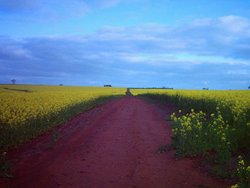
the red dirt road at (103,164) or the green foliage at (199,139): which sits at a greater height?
the green foliage at (199,139)

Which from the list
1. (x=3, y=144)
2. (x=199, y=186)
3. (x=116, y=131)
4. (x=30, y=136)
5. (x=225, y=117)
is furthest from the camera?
(x=116, y=131)

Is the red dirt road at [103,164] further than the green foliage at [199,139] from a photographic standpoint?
No

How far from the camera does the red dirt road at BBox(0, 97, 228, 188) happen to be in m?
8.84

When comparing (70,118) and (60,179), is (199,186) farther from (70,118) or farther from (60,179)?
(70,118)

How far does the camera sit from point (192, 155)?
11.3 m

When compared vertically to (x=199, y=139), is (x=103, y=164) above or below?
below

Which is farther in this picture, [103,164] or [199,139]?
[199,139]

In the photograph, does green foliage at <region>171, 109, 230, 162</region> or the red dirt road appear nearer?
the red dirt road

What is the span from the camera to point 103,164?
10.6 m

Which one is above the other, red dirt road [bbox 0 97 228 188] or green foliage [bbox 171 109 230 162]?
green foliage [bbox 171 109 230 162]

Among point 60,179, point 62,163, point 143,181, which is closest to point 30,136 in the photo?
point 62,163

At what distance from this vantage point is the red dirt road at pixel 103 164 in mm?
8836

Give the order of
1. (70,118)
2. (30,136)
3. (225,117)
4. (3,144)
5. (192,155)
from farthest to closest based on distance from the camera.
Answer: (70,118)
(30,136)
(225,117)
(3,144)
(192,155)

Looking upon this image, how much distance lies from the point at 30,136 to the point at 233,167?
8.68m
